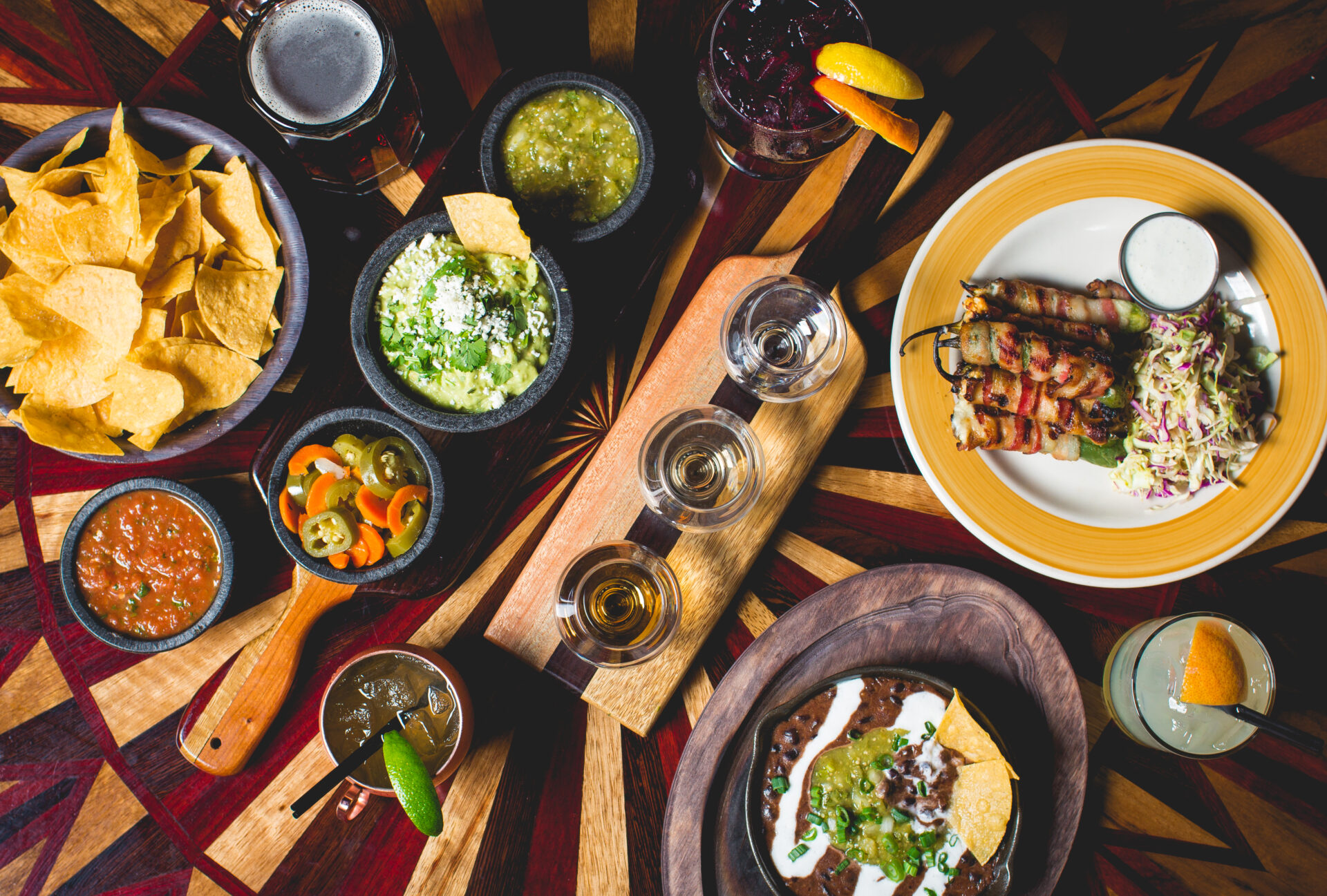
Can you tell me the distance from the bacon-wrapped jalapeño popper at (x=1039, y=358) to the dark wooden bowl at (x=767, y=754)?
82 centimetres

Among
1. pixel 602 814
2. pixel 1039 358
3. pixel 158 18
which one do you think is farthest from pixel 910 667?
pixel 158 18

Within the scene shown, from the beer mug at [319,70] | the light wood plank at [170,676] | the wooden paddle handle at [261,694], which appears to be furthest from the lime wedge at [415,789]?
the beer mug at [319,70]

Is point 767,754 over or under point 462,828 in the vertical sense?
over

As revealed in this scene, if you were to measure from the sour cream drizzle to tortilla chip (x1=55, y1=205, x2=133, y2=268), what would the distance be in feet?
7.20

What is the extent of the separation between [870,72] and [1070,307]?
2.95 ft

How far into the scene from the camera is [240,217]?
5.75 ft

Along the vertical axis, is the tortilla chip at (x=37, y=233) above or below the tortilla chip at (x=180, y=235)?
below

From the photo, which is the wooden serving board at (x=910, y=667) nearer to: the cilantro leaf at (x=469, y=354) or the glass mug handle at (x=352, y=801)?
the glass mug handle at (x=352, y=801)

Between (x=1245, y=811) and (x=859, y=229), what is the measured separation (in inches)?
82.8

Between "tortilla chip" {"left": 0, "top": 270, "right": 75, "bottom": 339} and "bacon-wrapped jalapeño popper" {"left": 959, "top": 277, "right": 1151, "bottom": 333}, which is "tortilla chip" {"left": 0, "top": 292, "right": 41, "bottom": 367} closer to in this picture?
"tortilla chip" {"left": 0, "top": 270, "right": 75, "bottom": 339}

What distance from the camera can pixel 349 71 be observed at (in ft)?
5.75

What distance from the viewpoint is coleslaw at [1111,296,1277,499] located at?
180 centimetres

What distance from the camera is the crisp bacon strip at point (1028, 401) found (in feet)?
5.99

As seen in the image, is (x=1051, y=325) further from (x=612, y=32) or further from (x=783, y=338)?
(x=612, y=32)
